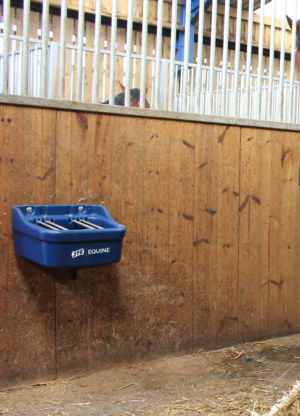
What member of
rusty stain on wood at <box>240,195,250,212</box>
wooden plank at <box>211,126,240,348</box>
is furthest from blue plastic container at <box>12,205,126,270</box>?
rusty stain on wood at <box>240,195,250,212</box>

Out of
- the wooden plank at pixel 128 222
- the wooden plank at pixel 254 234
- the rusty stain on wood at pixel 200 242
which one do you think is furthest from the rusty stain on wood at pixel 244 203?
the wooden plank at pixel 128 222

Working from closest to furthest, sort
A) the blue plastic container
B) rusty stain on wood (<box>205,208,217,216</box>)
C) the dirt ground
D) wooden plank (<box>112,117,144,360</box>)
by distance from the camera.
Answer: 1. the blue plastic container
2. the dirt ground
3. wooden plank (<box>112,117,144,360</box>)
4. rusty stain on wood (<box>205,208,217,216</box>)

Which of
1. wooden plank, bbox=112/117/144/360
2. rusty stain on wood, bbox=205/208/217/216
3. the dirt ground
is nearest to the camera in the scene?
the dirt ground

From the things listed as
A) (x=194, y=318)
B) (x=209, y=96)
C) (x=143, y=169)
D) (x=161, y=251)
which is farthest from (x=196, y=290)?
(x=209, y=96)

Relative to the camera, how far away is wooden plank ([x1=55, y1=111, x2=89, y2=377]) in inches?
82.7

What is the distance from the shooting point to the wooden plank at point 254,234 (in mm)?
2613

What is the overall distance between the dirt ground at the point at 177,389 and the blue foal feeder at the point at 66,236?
0.58m

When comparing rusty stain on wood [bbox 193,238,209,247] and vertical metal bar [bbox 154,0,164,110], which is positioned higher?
vertical metal bar [bbox 154,0,164,110]

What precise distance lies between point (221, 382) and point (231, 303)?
0.58 m

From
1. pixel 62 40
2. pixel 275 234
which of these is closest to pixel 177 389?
pixel 275 234

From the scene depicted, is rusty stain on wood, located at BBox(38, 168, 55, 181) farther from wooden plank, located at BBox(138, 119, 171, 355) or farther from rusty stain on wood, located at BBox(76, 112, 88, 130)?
wooden plank, located at BBox(138, 119, 171, 355)

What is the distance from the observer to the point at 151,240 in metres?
2.35

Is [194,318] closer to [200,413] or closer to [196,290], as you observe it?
[196,290]

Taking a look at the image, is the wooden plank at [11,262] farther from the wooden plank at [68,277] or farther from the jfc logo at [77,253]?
the jfc logo at [77,253]
